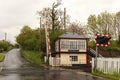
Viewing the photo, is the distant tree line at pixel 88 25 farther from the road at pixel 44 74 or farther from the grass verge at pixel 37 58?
the road at pixel 44 74

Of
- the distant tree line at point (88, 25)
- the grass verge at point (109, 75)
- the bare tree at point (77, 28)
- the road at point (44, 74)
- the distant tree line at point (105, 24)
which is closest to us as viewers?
the road at point (44, 74)

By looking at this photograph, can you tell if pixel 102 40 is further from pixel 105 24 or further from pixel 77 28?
pixel 77 28

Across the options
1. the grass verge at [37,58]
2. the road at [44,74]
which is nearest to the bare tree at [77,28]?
the grass verge at [37,58]

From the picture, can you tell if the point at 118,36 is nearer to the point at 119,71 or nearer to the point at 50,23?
the point at 50,23

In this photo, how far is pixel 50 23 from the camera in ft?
210

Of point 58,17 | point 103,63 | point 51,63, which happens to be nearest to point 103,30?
point 58,17

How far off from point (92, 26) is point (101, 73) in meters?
49.5

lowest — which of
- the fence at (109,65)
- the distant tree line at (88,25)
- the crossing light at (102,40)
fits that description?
the fence at (109,65)

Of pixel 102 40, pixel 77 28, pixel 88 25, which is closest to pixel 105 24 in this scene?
pixel 88 25

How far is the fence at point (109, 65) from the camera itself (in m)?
24.4

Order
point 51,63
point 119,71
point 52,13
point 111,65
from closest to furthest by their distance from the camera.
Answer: point 119,71 < point 111,65 < point 51,63 < point 52,13

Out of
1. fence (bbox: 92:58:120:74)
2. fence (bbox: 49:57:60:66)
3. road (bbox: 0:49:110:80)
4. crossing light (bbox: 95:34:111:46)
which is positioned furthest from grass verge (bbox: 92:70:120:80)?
fence (bbox: 49:57:60:66)

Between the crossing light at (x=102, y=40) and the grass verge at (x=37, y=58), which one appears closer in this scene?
the crossing light at (x=102, y=40)

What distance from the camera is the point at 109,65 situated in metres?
26.0
